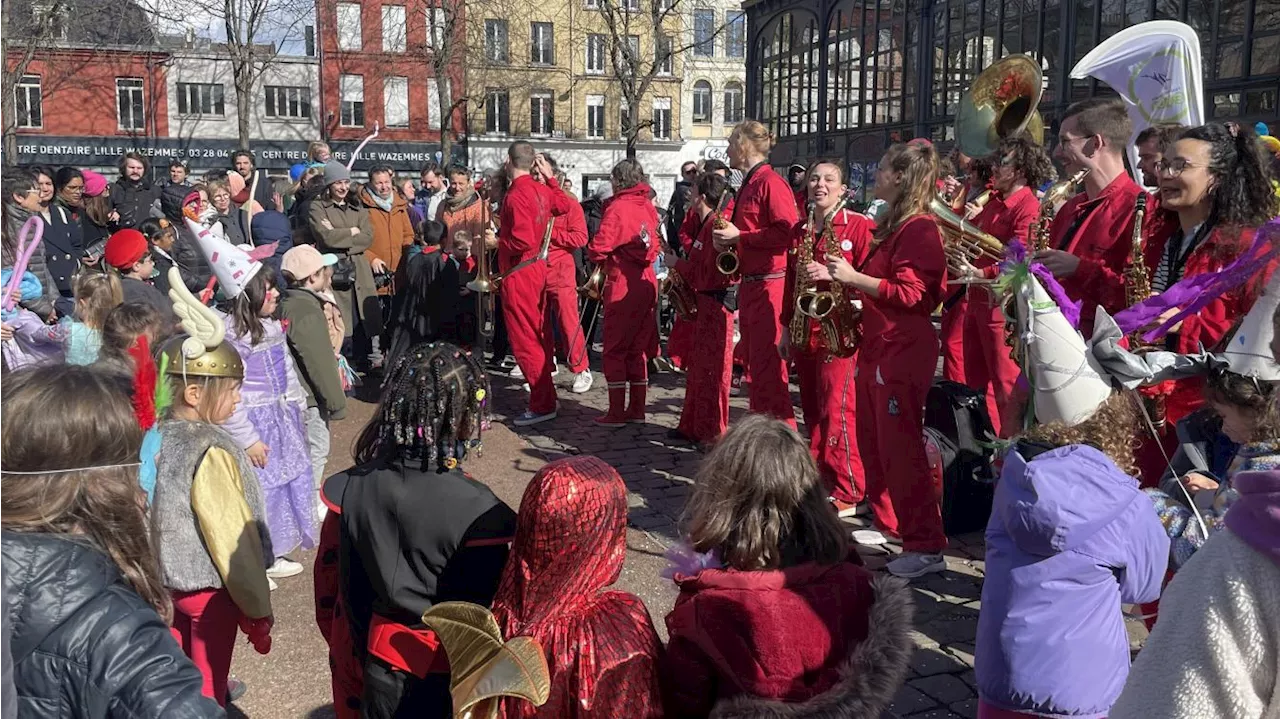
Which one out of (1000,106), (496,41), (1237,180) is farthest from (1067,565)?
(496,41)

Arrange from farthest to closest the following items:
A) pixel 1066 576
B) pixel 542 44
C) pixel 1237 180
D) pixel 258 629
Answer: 1. pixel 542 44
2. pixel 1237 180
3. pixel 258 629
4. pixel 1066 576

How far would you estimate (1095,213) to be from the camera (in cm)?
474

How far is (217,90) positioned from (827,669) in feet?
145

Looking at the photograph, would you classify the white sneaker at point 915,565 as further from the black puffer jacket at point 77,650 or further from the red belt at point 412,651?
the black puffer jacket at point 77,650

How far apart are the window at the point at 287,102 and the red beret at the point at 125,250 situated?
39005 millimetres

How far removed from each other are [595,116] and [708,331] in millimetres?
41131

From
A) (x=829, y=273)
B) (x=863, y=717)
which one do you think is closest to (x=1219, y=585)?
(x=863, y=717)

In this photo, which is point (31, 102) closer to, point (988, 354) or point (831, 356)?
point (831, 356)

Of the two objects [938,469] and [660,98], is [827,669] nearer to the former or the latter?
[938,469]

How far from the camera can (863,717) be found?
224 cm

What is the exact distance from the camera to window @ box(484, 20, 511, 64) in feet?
144

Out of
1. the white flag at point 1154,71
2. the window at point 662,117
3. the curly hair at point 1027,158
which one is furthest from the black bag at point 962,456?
the window at point 662,117

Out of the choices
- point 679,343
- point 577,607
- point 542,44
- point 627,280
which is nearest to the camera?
point 577,607

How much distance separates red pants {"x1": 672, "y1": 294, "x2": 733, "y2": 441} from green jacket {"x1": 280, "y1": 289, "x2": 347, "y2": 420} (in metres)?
2.76
